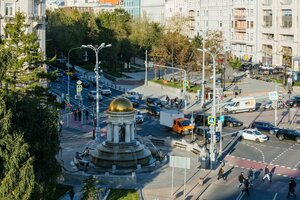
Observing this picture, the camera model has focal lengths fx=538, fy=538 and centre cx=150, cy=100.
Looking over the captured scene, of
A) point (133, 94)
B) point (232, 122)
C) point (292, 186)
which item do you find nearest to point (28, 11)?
point (232, 122)

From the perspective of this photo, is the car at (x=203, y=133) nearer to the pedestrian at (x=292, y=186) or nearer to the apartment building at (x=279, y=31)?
the pedestrian at (x=292, y=186)

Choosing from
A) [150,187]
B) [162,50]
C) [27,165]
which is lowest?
[150,187]

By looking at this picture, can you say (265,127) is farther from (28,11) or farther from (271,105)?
(28,11)

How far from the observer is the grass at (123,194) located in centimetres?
3316

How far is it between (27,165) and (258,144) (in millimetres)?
31171

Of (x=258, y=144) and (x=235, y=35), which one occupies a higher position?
(x=235, y=35)

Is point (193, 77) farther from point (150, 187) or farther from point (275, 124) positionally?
point (150, 187)

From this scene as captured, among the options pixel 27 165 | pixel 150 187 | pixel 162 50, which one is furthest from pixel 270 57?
pixel 27 165

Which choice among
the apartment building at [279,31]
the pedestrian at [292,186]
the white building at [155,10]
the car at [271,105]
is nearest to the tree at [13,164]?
the pedestrian at [292,186]

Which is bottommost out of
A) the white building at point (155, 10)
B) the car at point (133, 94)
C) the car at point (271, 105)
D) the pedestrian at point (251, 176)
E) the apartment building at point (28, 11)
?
the pedestrian at point (251, 176)

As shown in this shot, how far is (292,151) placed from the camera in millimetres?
46750

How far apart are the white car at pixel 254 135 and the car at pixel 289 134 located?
138 cm

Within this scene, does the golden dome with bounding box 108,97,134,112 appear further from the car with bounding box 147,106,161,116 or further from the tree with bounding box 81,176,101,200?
the car with bounding box 147,106,161,116

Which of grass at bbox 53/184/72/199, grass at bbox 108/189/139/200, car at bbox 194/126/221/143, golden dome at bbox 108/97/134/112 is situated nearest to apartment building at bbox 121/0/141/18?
car at bbox 194/126/221/143
